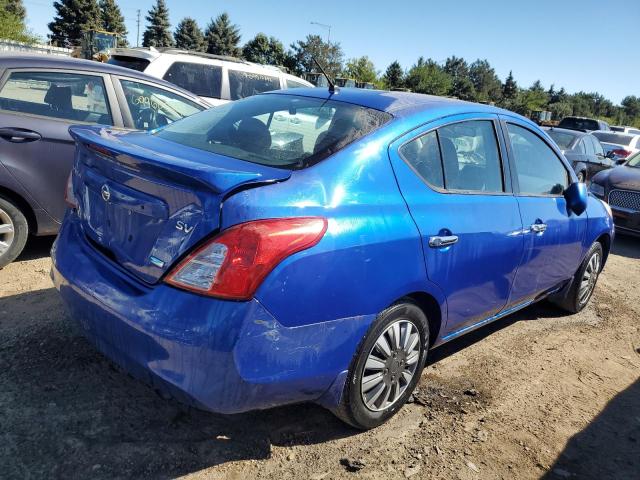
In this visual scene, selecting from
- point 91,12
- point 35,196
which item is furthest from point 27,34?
point 35,196

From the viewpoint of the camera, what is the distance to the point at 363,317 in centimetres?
230

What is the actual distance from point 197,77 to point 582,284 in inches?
261

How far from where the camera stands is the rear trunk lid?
2018 mm

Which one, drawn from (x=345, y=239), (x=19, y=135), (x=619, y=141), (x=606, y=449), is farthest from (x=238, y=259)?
(x=619, y=141)

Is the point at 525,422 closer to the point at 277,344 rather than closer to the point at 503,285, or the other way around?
the point at 503,285

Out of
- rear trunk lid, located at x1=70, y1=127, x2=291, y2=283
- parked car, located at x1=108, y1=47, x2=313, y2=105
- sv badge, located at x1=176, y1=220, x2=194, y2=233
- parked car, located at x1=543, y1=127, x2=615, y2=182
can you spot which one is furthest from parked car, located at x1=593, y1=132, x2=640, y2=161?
sv badge, located at x1=176, y1=220, x2=194, y2=233

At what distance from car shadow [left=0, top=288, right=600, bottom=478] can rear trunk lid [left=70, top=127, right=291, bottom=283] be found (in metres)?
0.81

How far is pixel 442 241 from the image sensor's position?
8.68 feet

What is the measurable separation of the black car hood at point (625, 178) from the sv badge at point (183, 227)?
26.0 ft

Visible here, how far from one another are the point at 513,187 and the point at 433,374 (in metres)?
1.29

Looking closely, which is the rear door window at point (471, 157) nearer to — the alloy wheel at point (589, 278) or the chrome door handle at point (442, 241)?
the chrome door handle at point (442, 241)

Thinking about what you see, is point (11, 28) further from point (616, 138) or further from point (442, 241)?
point (442, 241)

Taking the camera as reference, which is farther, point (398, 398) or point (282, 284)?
point (398, 398)

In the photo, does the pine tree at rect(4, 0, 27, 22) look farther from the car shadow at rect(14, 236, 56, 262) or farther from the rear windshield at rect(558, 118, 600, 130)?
the car shadow at rect(14, 236, 56, 262)
